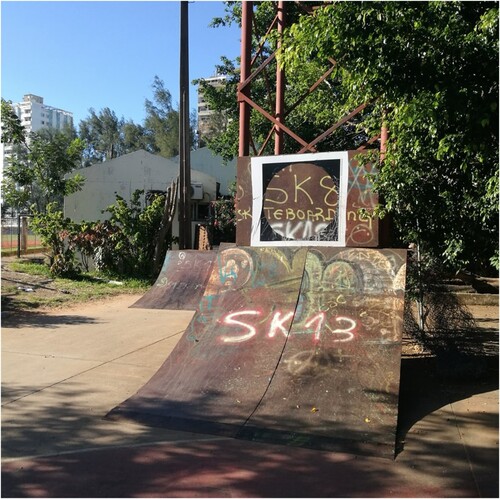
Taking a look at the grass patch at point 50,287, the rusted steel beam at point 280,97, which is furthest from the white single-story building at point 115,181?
the rusted steel beam at point 280,97

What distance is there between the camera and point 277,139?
26.7 feet

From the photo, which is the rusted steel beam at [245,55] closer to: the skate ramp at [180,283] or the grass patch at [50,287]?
the skate ramp at [180,283]

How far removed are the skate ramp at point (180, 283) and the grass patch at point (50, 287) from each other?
330 centimetres

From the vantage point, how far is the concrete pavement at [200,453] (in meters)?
3.42

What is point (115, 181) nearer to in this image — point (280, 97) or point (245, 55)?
point (280, 97)

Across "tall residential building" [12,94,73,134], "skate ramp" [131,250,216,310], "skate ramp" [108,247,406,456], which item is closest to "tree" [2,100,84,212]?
"skate ramp" [131,250,216,310]

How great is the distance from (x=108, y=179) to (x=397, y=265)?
18855mm

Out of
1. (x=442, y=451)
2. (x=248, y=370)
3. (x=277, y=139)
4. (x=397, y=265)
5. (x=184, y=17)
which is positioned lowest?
(x=442, y=451)

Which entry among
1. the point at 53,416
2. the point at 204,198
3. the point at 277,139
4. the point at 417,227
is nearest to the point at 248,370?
the point at 53,416

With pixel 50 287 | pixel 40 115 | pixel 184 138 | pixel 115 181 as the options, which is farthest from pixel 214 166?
pixel 40 115

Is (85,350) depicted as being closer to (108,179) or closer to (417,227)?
(417,227)

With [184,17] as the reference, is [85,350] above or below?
below

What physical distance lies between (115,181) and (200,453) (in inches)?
788

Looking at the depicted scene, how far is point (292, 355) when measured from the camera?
207 inches
